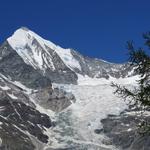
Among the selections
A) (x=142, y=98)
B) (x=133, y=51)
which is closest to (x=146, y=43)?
(x=133, y=51)

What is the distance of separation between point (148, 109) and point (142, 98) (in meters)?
0.64

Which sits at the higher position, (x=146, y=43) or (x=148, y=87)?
(x=146, y=43)

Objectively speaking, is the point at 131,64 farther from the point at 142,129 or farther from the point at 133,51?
the point at 142,129

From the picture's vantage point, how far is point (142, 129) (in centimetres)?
2486

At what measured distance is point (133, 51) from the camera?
24953 millimetres

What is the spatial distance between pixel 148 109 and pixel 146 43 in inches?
103

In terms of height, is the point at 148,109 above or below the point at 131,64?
Result: below

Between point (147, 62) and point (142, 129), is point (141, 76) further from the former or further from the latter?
point (142, 129)

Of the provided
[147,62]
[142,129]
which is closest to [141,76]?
[147,62]

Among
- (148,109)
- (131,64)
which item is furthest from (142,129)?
(131,64)

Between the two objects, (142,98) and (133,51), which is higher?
(133,51)

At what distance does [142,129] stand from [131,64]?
262cm

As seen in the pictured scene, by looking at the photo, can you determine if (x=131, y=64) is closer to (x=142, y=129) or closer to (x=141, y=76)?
(x=141, y=76)

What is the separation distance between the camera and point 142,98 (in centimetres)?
2480
